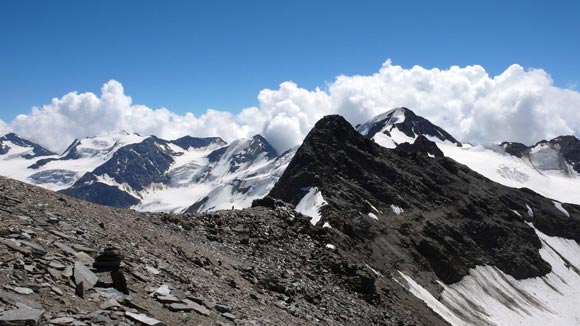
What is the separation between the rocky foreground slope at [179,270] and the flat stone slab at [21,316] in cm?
3

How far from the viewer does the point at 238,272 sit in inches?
1214

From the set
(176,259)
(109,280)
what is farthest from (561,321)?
(109,280)

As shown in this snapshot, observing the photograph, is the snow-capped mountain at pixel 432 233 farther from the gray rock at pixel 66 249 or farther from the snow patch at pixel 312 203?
the gray rock at pixel 66 249

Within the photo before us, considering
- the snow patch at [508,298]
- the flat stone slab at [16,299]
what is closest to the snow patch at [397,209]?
the snow patch at [508,298]

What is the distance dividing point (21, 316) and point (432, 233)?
10704 centimetres

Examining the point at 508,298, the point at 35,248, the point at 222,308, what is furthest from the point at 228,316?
the point at 508,298

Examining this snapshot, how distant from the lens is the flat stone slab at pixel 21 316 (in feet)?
40.1

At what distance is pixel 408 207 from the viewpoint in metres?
119

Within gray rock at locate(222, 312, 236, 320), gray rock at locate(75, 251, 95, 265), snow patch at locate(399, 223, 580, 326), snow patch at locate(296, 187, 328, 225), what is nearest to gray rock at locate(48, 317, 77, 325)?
gray rock at locate(75, 251, 95, 265)

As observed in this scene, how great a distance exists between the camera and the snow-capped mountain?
264 ft

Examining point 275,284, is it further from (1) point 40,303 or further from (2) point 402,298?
(2) point 402,298

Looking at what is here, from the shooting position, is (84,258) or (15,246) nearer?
(15,246)

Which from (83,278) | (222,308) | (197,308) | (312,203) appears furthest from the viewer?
(312,203)

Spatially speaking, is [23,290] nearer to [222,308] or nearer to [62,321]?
[62,321]
